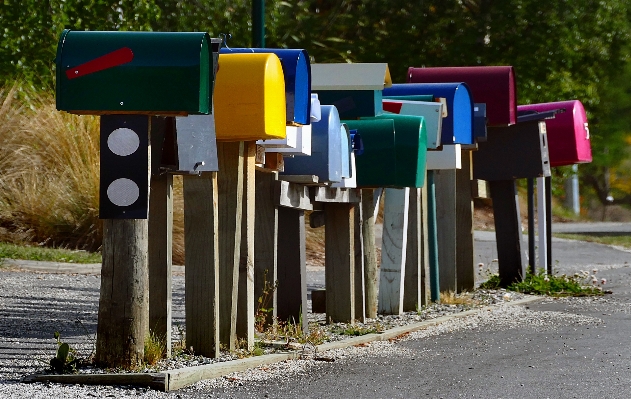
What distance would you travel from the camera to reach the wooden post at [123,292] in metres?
5.44

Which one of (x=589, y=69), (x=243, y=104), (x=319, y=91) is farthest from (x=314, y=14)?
(x=243, y=104)

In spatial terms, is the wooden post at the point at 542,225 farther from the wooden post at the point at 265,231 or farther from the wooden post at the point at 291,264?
the wooden post at the point at 265,231

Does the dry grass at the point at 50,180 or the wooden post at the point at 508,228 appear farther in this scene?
the dry grass at the point at 50,180

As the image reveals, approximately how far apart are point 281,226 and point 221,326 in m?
1.21

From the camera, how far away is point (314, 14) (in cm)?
2686

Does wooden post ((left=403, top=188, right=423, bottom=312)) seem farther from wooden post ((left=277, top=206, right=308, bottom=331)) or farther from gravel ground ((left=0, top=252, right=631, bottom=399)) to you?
wooden post ((left=277, top=206, right=308, bottom=331))

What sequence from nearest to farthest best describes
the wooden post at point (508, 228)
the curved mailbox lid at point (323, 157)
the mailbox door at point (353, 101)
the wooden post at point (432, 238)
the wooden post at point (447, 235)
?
the curved mailbox lid at point (323, 157), the mailbox door at point (353, 101), the wooden post at point (432, 238), the wooden post at point (447, 235), the wooden post at point (508, 228)

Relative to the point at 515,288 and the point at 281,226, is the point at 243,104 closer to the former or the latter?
the point at 281,226

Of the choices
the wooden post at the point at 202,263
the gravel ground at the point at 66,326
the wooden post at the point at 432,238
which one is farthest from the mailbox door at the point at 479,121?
the wooden post at the point at 202,263

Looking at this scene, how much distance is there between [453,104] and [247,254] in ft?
12.2

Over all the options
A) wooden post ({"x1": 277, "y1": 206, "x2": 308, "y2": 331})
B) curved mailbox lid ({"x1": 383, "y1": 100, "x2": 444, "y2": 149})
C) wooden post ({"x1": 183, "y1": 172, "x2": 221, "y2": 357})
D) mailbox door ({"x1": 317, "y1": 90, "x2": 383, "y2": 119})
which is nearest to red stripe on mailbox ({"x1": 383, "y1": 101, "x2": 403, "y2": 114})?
curved mailbox lid ({"x1": 383, "y1": 100, "x2": 444, "y2": 149})

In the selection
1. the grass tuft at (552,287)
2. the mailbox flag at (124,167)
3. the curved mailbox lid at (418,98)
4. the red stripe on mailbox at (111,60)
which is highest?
the curved mailbox lid at (418,98)

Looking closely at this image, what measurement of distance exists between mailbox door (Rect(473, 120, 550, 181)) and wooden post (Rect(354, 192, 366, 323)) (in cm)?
341

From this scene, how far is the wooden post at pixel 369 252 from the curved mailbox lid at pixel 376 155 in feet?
0.83
